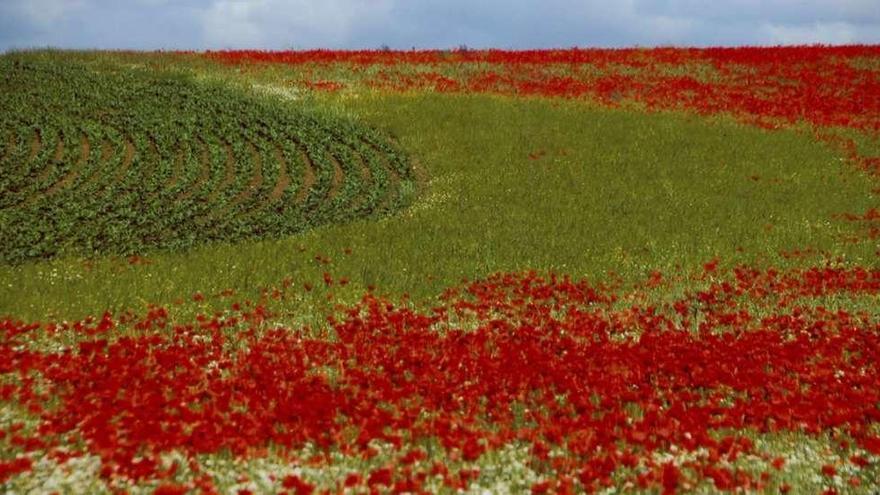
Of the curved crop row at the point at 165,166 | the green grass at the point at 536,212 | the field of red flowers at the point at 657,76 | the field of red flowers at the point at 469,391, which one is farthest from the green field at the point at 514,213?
the field of red flowers at the point at 657,76

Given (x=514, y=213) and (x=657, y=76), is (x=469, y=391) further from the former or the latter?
(x=657, y=76)

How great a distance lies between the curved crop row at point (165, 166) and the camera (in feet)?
75.9

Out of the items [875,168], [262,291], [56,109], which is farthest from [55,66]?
[875,168]

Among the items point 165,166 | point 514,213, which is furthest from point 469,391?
point 165,166

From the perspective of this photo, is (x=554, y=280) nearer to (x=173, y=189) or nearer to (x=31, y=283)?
(x=31, y=283)

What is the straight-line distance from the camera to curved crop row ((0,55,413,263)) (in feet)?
75.9

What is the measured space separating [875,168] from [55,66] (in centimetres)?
3750

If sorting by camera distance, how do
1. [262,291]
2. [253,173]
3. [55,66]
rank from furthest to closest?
[55,66] → [253,173] → [262,291]

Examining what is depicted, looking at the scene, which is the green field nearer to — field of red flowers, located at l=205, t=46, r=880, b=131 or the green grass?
the green grass

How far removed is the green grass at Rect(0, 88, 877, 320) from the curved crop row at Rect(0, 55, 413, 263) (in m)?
1.64

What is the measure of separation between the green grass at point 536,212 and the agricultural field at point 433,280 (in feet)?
0.46

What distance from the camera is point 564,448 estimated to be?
8711 mm

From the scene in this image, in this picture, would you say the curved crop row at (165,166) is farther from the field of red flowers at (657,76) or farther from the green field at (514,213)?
the field of red flowers at (657,76)

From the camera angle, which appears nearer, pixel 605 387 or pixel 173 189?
pixel 605 387
